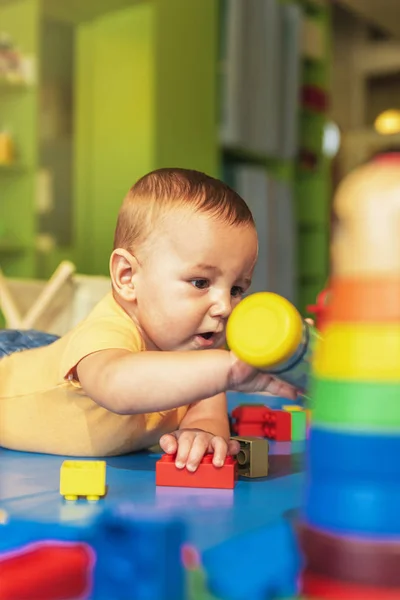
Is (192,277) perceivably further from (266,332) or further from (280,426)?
(266,332)

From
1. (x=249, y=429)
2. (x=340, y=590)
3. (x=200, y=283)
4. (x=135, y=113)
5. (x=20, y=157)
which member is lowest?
(x=249, y=429)

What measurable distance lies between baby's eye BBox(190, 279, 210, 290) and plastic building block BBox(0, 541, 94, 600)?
1.38 ft

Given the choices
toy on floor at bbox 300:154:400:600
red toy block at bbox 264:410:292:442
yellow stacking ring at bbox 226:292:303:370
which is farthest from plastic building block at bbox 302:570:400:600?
red toy block at bbox 264:410:292:442

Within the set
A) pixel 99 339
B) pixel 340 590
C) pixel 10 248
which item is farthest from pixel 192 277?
pixel 10 248

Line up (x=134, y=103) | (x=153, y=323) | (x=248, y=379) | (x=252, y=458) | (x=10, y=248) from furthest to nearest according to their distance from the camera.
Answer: (x=134, y=103)
(x=10, y=248)
(x=153, y=323)
(x=252, y=458)
(x=248, y=379)

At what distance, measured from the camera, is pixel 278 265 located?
366 cm

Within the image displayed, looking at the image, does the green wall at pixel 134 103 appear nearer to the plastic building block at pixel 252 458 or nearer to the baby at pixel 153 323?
the baby at pixel 153 323

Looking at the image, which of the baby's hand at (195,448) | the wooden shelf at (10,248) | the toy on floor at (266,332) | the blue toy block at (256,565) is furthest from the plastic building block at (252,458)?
the wooden shelf at (10,248)

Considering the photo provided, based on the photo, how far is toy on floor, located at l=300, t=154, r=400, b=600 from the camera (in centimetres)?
34

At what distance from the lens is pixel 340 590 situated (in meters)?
0.34

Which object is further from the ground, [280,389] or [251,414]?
[280,389]

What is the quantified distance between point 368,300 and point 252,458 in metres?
0.42

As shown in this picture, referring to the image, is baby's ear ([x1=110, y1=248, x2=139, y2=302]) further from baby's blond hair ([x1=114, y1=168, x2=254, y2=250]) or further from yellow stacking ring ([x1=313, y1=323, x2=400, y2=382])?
yellow stacking ring ([x1=313, y1=323, x2=400, y2=382])

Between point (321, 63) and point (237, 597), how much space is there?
399 centimetres
